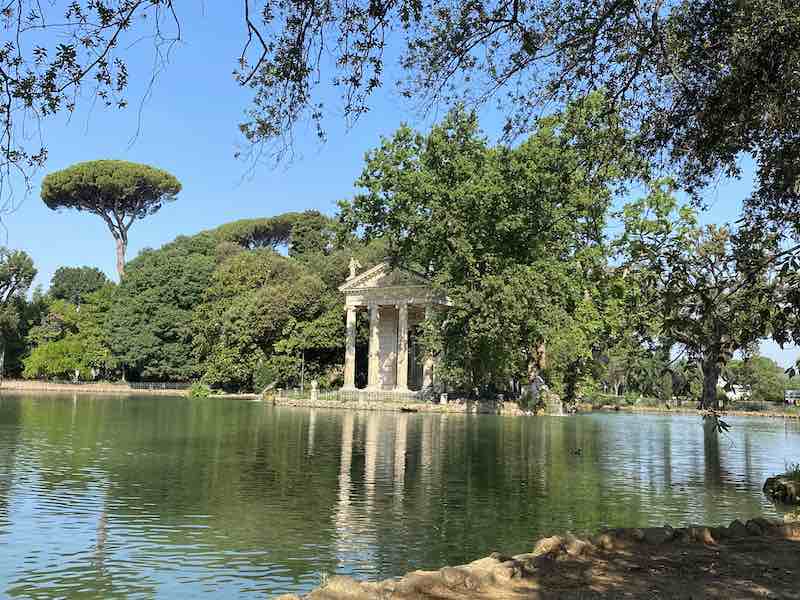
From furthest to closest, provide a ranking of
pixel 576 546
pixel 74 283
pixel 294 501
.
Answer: pixel 74 283, pixel 294 501, pixel 576 546

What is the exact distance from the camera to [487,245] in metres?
43.4

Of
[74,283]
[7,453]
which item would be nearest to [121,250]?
[74,283]

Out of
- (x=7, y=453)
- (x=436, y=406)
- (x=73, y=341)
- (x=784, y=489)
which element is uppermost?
(x=73, y=341)

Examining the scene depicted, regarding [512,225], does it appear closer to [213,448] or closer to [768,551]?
[213,448]

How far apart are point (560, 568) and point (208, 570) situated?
371 centimetres

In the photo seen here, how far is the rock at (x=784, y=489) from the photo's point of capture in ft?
44.3

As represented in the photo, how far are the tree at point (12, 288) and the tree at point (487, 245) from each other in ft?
139

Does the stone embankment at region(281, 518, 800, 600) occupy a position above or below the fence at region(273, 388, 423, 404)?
below

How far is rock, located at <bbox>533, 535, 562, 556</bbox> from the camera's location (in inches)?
276

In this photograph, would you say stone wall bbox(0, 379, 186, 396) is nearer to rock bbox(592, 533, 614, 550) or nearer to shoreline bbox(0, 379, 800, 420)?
shoreline bbox(0, 379, 800, 420)

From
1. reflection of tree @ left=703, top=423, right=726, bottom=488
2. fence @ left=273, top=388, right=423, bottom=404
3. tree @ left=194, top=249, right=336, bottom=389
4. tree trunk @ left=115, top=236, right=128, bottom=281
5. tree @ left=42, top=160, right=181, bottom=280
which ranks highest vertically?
tree @ left=42, top=160, right=181, bottom=280

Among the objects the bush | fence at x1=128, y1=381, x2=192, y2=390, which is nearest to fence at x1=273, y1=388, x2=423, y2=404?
the bush

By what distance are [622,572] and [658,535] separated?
5.23 feet

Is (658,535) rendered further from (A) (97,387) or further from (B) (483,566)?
(A) (97,387)
